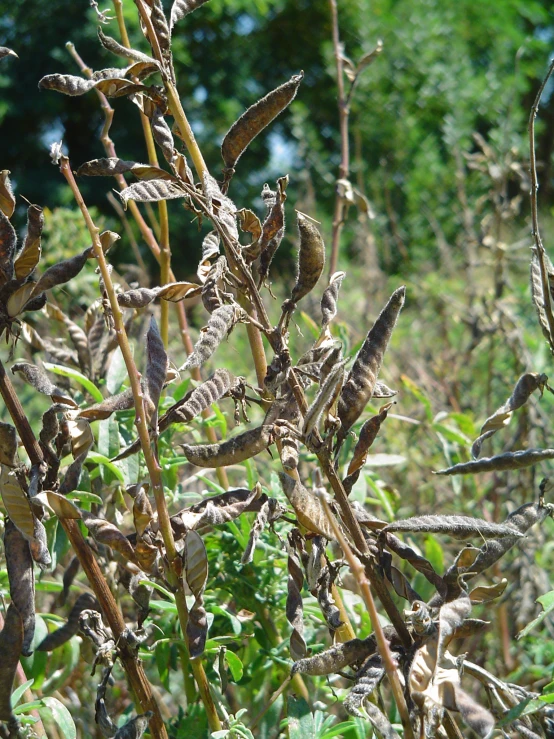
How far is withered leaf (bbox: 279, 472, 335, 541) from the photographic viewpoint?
1.47 ft

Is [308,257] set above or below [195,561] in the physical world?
above

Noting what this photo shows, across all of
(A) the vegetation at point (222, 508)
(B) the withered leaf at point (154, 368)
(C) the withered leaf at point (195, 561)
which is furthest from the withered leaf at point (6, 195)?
(C) the withered leaf at point (195, 561)

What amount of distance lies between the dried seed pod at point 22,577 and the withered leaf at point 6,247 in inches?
7.1

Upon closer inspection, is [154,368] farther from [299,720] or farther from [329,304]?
[299,720]

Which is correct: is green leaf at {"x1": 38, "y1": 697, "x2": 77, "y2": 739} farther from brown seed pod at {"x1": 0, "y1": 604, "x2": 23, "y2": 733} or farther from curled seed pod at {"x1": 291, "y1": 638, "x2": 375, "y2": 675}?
curled seed pod at {"x1": 291, "y1": 638, "x2": 375, "y2": 675}

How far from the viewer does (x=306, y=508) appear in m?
0.46

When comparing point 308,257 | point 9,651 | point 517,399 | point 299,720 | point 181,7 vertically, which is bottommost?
point 299,720

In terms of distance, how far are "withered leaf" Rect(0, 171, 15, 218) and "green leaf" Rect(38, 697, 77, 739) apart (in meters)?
0.37

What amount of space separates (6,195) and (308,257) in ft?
0.70

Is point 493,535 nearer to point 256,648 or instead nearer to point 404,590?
point 404,590

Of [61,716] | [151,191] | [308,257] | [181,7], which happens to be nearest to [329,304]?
[308,257]

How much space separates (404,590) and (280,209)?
0.28 meters

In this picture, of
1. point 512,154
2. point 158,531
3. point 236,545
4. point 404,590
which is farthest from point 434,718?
point 512,154

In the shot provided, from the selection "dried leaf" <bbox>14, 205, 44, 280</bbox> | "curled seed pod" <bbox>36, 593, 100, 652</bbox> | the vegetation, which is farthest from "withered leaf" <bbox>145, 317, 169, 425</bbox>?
"curled seed pod" <bbox>36, 593, 100, 652</bbox>
